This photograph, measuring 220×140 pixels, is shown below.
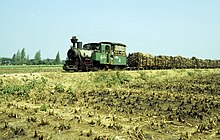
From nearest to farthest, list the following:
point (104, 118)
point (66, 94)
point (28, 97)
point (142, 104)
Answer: point (104, 118) → point (142, 104) → point (28, 97) → point (66, 94)

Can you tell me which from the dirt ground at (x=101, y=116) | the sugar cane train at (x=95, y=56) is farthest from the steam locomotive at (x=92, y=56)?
the dirt ground at (x=101, y=116)

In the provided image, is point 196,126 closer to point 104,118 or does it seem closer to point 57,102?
point 104,118

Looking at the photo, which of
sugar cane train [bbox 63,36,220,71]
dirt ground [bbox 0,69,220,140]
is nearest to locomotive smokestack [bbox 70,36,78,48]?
sugar cane train [bbox 63,36,220,71]

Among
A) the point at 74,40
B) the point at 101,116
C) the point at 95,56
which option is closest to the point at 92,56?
the point at 95,56

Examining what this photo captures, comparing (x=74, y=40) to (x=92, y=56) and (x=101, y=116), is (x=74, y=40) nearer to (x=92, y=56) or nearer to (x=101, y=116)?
(x=92, y=56)

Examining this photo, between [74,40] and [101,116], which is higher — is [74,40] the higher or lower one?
the higher one

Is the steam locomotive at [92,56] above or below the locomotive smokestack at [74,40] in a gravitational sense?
below

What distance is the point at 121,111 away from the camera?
10.7 m

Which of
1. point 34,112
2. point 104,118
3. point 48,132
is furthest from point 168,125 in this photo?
point 34,112

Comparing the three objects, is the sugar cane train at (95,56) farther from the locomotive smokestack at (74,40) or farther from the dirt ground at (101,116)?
the dirt ground at (101,116)

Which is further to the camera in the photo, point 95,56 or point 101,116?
point 95,56

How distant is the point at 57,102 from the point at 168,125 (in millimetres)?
6577

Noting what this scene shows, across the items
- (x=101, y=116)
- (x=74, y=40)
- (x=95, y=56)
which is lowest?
(x=101, y=116)

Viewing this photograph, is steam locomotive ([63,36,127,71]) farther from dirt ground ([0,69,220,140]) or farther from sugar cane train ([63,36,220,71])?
dirt ground ([0,69,220,140])
